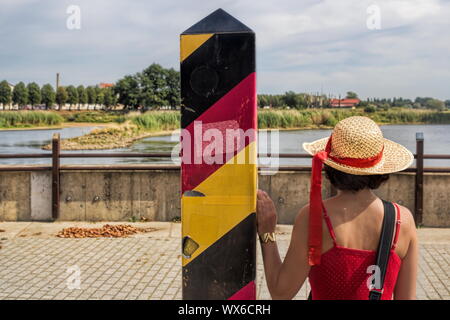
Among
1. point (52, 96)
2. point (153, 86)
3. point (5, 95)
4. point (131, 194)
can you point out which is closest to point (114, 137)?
point (153, 86)

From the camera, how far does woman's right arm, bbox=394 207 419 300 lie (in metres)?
1.78

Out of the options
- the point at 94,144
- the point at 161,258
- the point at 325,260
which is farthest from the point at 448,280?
the point at 94,144

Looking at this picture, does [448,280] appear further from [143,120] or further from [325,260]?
[143,120]

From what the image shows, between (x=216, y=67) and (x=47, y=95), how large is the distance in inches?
4293

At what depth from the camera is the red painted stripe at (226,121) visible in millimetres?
1918

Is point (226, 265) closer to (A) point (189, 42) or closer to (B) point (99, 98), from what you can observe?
(A) point (189, 42)

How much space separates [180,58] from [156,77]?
74.9 meters

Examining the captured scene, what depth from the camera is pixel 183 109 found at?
6.49 ft

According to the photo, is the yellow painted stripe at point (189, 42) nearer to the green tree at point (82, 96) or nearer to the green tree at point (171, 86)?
the green tree at point (171, 86)

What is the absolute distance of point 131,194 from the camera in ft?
28.7
